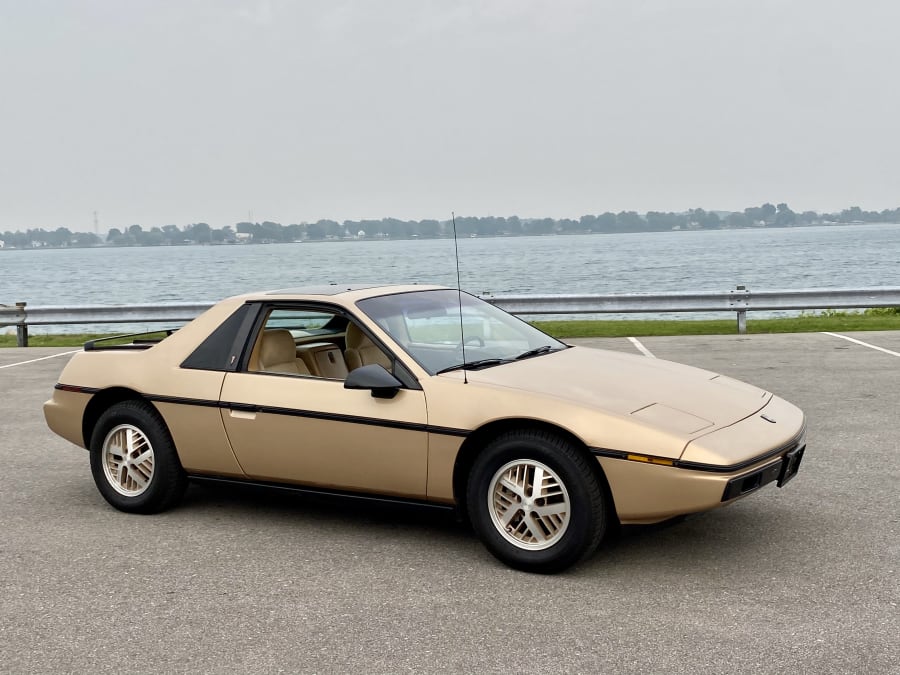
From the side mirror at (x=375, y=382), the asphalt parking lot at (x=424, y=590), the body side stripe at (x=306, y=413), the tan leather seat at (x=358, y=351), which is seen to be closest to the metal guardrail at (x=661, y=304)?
the asphalt parking lot at (x=424, y=590)

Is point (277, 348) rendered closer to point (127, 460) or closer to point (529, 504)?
point (127, 460)

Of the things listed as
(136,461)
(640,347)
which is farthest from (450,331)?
(640,347)

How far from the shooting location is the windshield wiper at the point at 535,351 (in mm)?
5312

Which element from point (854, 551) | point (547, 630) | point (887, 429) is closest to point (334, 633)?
point (547, 630)

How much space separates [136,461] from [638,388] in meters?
2.91

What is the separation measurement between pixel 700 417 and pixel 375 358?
1970 mm

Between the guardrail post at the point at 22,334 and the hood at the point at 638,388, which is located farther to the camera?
the guardrail post at the point at 22,334

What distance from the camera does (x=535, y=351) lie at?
17.9 ft

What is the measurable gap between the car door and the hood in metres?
0.45

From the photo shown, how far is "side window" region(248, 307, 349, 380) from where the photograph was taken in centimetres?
539

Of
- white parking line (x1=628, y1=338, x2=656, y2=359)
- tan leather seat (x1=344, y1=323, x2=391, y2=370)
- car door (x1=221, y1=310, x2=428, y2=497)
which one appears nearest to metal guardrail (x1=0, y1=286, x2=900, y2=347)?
white parking line (x1=628, y1=338, x2=656, y2=359)

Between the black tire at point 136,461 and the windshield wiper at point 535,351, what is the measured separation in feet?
6.67

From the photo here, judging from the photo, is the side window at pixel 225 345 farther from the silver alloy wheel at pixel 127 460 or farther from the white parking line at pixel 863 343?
the white parking line at pixel 863 343

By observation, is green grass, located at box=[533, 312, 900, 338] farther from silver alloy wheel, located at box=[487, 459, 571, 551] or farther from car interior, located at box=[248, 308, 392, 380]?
silver alloy wheel, located at box=[487, 459, 571, 551]
